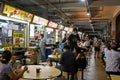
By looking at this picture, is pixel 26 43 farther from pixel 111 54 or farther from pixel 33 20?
pixel 111 54

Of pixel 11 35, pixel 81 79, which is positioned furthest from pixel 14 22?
pixel 81 79

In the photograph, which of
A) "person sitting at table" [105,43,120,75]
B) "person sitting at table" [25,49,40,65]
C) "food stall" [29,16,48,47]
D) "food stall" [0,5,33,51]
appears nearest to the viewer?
"person sitting at table" [105,43,120,75]

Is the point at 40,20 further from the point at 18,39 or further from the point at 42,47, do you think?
the point at 18,39

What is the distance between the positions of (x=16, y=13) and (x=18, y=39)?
4.83 ft

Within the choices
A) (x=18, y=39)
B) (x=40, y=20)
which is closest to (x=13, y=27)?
(x=18, y=39)

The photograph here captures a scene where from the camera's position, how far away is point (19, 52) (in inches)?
294

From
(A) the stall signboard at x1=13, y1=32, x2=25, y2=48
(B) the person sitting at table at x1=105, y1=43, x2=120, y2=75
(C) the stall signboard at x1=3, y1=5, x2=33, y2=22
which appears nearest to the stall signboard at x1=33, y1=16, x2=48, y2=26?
(C) the stall signboard at x1=3, y1=5, x2=33, y2=22

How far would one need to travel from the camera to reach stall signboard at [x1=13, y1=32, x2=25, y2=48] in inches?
304

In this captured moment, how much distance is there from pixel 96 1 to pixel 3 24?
4538mm

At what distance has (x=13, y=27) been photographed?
7.53 meters

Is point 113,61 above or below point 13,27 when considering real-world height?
below

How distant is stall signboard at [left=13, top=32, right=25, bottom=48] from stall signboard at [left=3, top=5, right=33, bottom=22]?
729 millimetres

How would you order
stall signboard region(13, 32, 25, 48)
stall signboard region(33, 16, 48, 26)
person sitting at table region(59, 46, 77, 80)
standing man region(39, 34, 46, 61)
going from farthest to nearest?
standing man region(39, 34, 46, 61)
stall signboard region(33, 16, 48, 26)
stall signboard region(13, 32, 25, 48)
person sitting at table region(59, 46, 77, 80)

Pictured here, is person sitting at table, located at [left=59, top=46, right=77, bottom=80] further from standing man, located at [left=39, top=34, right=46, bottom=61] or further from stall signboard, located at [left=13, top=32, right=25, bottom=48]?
standing man, located at [left=39, top=34, right=46, bottom=61]
